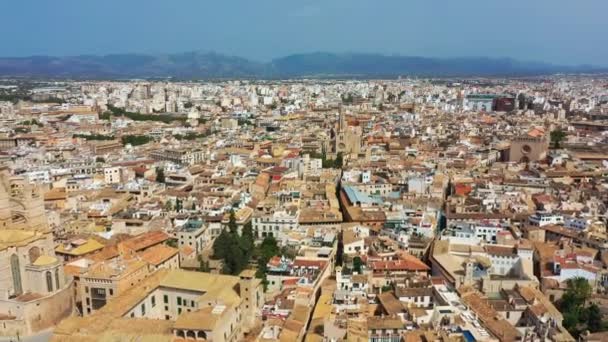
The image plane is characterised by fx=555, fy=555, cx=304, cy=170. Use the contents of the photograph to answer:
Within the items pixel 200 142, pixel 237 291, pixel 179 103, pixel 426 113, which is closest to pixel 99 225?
pixel 237 291

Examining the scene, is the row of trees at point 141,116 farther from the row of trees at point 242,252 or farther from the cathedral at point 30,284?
the cathedral at point 30,284

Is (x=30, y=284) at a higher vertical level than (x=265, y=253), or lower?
higher

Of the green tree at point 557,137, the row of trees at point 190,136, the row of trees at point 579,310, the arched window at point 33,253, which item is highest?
the arched window at point 33,253

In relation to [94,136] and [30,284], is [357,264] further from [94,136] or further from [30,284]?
[94,136]

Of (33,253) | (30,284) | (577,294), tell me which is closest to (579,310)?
(577,294)

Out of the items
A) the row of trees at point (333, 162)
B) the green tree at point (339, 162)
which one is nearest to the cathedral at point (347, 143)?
the row of trees at point (333, 162)

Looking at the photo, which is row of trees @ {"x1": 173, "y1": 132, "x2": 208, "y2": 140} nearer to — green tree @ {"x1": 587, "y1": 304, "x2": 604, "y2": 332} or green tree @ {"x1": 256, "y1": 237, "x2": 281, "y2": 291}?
green tree @ {"x1": 256, "y1": 237, "x2": 281, "y2": 291}

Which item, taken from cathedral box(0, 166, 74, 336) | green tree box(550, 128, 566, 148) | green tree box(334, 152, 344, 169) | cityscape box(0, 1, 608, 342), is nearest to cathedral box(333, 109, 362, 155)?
cityscape box(0, 1, 608, 342)
